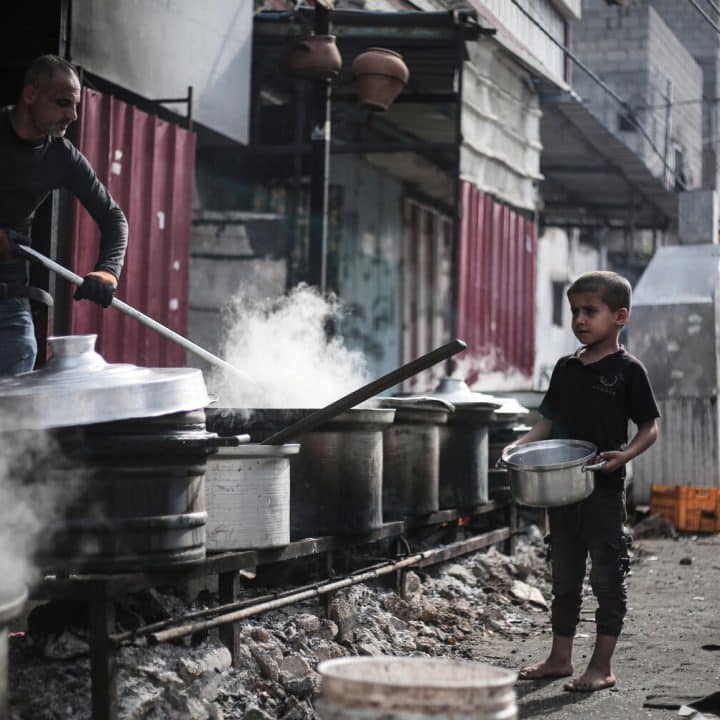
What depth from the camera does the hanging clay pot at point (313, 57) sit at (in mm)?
9547

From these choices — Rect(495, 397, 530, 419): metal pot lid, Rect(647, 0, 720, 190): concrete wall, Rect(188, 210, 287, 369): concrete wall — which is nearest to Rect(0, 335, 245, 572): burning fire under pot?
Rect(495, 397, 530, 419): metal pot lid

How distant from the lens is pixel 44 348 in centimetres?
713

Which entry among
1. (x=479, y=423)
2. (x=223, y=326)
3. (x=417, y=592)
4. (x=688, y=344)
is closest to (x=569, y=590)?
(x=417, y=592)

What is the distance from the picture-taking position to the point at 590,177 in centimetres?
2086

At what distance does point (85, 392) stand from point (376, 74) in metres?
6.97

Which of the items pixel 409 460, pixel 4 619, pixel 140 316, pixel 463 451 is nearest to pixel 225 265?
pixel 463 451

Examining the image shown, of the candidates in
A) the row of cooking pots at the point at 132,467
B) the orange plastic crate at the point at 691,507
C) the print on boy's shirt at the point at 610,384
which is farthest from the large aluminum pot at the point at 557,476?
the orange plastic crate at the point at 691,507

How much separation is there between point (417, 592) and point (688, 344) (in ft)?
22.3

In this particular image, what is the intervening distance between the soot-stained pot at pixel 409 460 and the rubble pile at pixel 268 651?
1.36 ft

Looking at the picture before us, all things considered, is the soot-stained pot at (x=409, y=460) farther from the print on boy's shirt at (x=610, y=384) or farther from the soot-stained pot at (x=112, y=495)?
the soot-stained pot at (x=112, y=495)

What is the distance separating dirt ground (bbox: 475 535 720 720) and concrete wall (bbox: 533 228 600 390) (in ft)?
46.6

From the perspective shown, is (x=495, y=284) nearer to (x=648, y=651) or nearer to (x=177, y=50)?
(x=177, y=50)

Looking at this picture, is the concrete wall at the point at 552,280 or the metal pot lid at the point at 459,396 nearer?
the metal pot lid at the point at 459,396

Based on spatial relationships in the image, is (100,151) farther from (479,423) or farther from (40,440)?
(40,440)
